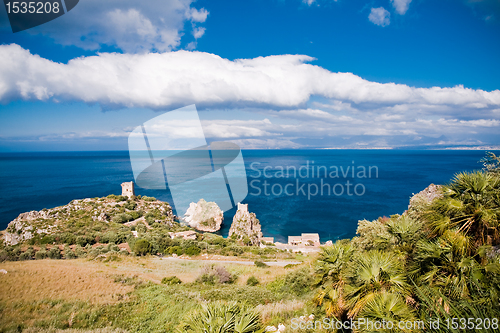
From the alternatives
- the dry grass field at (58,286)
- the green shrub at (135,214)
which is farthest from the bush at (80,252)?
the green shrub at (135,214)

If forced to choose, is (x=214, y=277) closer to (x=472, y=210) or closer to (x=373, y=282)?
(x=373, y=282)

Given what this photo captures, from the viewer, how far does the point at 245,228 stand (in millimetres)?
42719

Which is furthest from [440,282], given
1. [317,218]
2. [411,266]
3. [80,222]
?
[317,218]

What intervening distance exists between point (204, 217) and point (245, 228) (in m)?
14.6

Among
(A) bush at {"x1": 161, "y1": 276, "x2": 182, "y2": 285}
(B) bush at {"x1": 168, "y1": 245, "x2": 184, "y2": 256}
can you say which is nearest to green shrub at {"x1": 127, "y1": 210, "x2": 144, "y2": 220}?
(B) bush at {"x1": 168, "y1": 245, "x2": 184, "y2": 256}

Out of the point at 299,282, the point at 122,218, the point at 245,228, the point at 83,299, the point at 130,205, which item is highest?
the point at 83,299

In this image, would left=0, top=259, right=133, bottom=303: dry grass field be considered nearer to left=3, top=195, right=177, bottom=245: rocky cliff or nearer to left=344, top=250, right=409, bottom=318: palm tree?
left=344, top=250, right=409, bottom=318: palm tree

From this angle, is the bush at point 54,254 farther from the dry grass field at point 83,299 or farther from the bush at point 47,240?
the dry grass field at point 83,299

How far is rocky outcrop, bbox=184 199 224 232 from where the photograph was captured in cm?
5212

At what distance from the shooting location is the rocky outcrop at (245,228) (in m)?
41.2

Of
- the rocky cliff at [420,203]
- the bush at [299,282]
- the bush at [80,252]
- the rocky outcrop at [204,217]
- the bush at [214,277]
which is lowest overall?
the rocky outcrop at [204,217]

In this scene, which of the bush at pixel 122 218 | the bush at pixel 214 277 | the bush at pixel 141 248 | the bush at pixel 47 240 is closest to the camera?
the bush at pixel 214 277

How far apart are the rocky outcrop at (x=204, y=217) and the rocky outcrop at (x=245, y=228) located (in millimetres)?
9136

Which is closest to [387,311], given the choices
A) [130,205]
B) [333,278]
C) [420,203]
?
[333,278]
